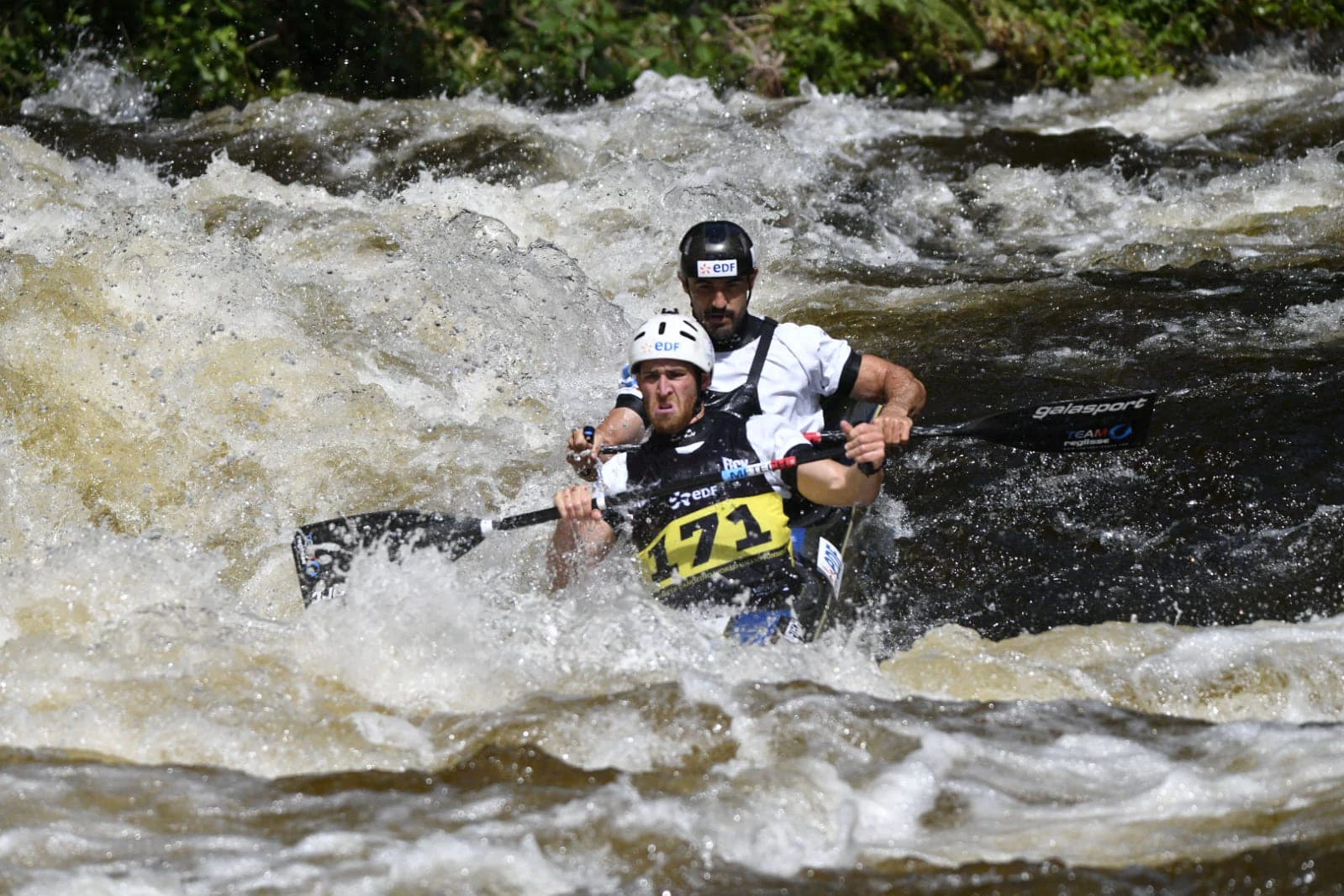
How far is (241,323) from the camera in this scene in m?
6.55

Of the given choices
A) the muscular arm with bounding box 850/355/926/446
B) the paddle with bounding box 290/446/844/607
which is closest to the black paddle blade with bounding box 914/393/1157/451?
the muscular arm with bounding box 850/355/926/446

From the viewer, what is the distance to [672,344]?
4.75 meters

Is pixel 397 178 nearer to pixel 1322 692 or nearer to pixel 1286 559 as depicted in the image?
pixel 1286 559

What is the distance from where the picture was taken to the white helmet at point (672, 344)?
4.74 metres

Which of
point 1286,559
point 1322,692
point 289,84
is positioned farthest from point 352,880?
point 289,84

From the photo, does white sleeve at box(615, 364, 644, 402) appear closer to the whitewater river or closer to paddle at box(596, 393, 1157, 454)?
paddle at box(596, 393, 1157, 454)

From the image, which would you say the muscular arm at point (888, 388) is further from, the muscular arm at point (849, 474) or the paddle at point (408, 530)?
the paddle at point (408, 530)

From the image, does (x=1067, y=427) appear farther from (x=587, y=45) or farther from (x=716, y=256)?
(x=587, y=45)

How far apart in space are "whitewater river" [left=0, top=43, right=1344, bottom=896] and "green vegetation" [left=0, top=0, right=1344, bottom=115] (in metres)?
Answer: 0.56

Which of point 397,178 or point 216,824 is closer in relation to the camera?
point 216,824

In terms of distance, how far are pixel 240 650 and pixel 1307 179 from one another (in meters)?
7.51

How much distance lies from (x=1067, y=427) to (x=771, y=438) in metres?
1.07

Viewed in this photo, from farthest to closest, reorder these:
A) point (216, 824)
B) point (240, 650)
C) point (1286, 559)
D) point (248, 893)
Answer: point (1286, 559) → point (240, 650) → point (216, 824) → point (248, 893)

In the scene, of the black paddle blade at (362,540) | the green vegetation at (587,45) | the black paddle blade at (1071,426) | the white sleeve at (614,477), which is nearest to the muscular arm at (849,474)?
the black paddle blade at (1071,426)
